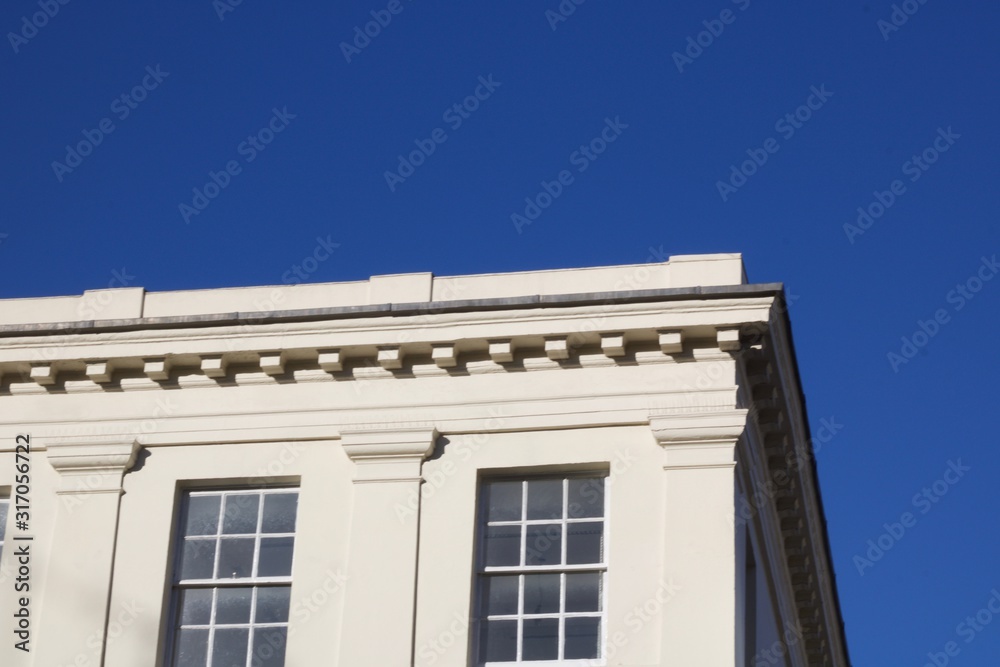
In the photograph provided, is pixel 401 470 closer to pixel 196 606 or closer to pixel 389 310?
pixel 389 310

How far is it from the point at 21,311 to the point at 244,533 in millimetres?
4016

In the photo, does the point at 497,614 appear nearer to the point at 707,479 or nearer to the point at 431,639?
the point at 431,639

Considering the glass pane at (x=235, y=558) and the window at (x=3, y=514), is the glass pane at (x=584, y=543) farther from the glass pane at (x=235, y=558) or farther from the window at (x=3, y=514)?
the window at (x=3, y=514)

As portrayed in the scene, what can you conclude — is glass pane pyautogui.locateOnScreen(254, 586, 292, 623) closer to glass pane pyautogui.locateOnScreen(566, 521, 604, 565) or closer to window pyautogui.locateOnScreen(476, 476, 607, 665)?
window pyautogui.locateOnScreen(476, 476, 607, 665)

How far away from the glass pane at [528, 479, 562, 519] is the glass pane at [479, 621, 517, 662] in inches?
46.9

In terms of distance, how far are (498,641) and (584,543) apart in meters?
1.31

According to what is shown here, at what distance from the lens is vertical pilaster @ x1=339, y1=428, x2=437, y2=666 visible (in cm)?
1948

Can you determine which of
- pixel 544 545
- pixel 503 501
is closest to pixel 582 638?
pixel 544 545

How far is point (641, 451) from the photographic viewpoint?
19.9 meters

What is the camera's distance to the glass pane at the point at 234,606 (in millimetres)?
20188

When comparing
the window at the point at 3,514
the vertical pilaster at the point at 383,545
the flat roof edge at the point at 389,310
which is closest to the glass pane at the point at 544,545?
the vertical pilaster at the point at 383,545

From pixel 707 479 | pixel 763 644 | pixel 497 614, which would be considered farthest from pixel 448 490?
pixel 763 644

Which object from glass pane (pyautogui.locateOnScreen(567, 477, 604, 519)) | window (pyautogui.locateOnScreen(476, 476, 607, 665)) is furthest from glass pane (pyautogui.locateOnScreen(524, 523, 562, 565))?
glass pane (pyautogui.locateOnScreen(567, 477, 604, 519))

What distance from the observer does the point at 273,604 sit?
2014cm
